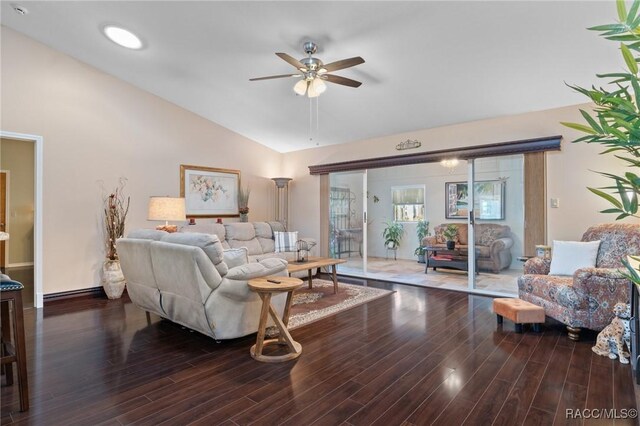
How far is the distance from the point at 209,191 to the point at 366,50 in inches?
153

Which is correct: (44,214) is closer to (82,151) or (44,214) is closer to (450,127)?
(82,151)

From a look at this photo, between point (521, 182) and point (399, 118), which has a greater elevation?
point (399, 118)

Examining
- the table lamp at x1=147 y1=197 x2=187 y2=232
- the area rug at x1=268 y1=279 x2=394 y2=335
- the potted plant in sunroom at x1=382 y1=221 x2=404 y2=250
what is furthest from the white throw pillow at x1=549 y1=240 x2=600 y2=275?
the table lamp at x1=147 y1=197 x2=187 y2=232

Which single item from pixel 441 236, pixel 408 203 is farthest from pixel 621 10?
pixel 408 203

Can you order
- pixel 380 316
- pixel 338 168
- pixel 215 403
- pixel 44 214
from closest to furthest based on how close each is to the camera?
pixel 215 403 → pixel 380 316 → pixel 44 214 → pixel 338 168

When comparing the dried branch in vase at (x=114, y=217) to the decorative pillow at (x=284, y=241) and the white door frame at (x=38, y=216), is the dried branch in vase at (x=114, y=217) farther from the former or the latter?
the decorative pillow at (x=284, y=241)

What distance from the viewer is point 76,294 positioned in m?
4.76

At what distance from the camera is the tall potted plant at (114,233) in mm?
4750

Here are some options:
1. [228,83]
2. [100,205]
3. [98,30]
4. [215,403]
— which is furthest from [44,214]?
[215,403]

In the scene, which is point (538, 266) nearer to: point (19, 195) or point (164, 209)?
point (164, 209)

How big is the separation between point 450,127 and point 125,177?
5.05 metres

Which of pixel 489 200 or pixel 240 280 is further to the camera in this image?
pixel 489 200

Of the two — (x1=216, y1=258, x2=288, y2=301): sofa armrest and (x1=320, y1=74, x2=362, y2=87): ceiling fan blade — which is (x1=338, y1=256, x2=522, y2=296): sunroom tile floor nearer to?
(x1=216, y1=258, x2=288, y2=301): sofa armrest

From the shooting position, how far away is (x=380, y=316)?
392 centimetres
